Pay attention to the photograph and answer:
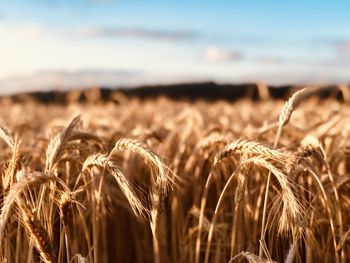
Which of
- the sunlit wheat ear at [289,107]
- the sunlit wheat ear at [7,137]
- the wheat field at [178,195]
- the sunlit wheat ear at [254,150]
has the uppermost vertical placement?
the sunlit wheat ear at [289,107]

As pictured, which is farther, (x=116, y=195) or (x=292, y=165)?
(x=116, y=195)

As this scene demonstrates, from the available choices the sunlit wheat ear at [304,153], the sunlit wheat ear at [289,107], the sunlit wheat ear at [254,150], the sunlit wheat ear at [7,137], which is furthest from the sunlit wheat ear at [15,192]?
the sunlit wheat ear at [289,107]

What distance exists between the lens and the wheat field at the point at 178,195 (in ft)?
8.31

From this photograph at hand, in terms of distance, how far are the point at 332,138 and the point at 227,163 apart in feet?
2.71

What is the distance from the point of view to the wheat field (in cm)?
253

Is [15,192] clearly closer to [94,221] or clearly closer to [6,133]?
[6,133]

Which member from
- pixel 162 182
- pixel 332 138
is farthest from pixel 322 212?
pixel 162 182

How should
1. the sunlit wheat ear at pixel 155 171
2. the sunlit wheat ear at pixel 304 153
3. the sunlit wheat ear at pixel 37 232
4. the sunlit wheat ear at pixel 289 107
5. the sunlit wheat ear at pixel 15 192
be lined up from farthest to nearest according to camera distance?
the sunlit wheat ear at pixel 289 107, the sunlit wheat ear at pixel 304 153, the sunlit wheat ear at pixel 155 171, the sunlit wheat ear at pixel 37 232, the sunlit wheat ear at pixel 15 192

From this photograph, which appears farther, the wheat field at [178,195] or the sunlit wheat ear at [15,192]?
the wheat field at [178,195]

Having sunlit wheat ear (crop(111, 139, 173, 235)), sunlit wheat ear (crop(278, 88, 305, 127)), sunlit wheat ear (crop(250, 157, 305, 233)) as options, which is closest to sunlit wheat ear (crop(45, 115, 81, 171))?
sunlit wheat ear (crop(111, 139, 173, 235))

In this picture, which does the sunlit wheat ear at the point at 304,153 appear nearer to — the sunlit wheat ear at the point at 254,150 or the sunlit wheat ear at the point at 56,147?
the sunlit wheat ear at the point at 254,150

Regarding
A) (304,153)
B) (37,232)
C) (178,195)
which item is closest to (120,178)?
(37,232)

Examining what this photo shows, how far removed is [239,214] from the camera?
11.6ft

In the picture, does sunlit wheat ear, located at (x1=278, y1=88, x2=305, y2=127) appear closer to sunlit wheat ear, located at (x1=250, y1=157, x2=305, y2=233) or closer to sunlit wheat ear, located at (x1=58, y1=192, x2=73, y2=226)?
sunlit wheat ear, located at (x1=250, y1=157, x2=305, y2=233)
